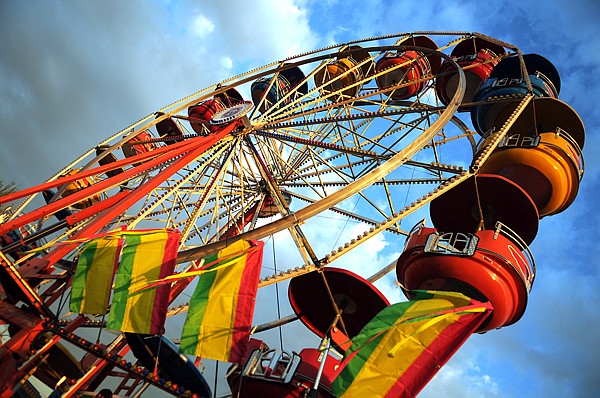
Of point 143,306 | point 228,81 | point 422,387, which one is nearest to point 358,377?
point 422,387

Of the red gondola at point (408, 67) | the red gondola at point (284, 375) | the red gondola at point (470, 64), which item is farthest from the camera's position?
the red gondola at point (408, 67)

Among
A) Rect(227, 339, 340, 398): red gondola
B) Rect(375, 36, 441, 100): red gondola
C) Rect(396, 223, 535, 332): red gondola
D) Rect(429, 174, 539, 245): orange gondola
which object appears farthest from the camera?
Rect(375, 36, 441, 100): red gondola

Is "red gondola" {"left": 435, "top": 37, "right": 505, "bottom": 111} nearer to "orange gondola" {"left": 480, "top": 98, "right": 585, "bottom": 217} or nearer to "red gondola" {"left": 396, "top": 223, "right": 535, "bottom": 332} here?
"orange gondola" {"left": 480, "top": 98, "right": 585, "bottom": 217}

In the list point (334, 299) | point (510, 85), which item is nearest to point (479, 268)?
point (334, 299)

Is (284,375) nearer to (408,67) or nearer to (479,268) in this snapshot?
(479,268)

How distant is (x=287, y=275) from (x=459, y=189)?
24.1 feet

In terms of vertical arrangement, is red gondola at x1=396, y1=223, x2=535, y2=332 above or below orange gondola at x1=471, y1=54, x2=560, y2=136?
below

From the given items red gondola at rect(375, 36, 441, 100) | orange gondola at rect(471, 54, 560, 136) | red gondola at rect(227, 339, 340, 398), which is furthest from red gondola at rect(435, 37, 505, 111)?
red gondola at rect(227, 339, 340, 398)

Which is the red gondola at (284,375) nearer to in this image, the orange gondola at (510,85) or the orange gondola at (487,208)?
the orange gondola at (487,208)

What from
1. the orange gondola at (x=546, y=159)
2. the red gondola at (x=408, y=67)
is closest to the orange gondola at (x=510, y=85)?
the orange gondola at (x=546, y=159)

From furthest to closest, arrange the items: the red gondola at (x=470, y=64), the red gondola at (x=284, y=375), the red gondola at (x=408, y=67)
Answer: the red gondola at (x=408, y=67)
the red gondola at (x=470, y=64)
the red gondola at (x=284, y=375)

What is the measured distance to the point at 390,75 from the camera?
937 inches

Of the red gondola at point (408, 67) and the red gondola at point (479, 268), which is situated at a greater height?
the red gondola at point (408, 67)

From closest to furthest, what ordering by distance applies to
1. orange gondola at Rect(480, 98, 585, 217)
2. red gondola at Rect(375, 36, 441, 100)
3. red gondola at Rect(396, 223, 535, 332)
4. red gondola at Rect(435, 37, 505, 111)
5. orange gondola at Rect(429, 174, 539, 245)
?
red gondola at Rect(396, 223, 535, 332) → orange gondola at Rect(429, 174, 539, 245) → orange gondola at Rect(480, 98, 585, 217) → red gondola at Rect(435, 37, 505, 111) → red gondola at Rect(375, 36, 441, 100)
